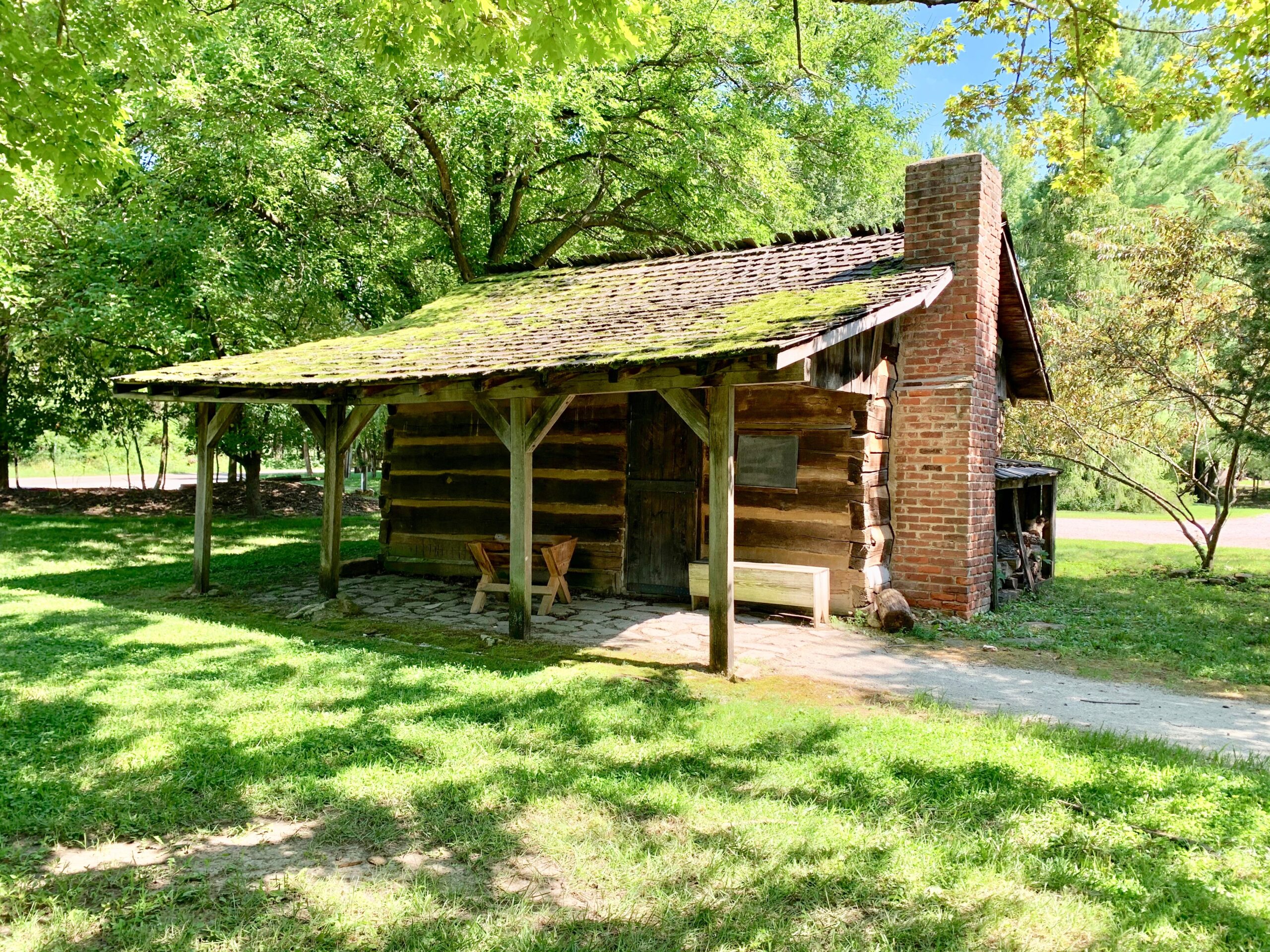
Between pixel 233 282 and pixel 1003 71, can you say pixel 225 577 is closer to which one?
pixel 233 282

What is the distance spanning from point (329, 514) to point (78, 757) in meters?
5.14

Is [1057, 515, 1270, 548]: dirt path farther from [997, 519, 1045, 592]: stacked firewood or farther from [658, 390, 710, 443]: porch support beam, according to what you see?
[658, 390, 710, 443]: porch support beam

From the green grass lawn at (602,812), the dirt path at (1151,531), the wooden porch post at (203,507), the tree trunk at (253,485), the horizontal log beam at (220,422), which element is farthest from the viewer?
the tree trunk at (253,485)

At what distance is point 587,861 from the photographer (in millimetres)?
3650

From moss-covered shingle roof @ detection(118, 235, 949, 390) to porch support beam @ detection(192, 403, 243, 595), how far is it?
67cm

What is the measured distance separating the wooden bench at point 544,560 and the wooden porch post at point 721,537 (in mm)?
2836

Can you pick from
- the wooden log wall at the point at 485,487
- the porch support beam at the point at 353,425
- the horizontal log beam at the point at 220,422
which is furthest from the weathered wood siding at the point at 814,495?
the horizontal log beam at the point at 220,422

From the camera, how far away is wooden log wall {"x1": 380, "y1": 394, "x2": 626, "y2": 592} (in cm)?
1060

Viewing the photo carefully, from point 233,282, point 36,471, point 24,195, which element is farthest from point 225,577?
point 36,471

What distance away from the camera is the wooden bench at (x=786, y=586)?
8.77m

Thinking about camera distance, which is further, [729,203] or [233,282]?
[729,203]

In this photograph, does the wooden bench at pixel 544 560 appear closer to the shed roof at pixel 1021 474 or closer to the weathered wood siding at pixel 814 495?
the weathered wood siding at pixel 814 495

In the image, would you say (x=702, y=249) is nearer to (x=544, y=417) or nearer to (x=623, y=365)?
(x=544, y=417)

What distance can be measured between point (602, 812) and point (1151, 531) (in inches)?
920
